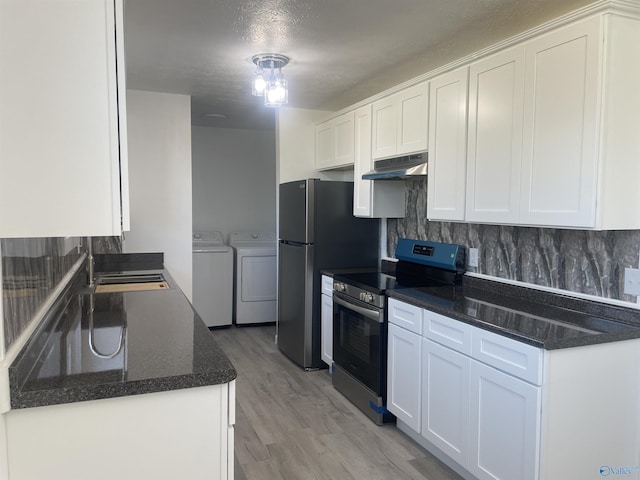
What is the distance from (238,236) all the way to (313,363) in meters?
2.37

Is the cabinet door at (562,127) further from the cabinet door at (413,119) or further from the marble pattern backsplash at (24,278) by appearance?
the marble pattern backsplash at (24,278)

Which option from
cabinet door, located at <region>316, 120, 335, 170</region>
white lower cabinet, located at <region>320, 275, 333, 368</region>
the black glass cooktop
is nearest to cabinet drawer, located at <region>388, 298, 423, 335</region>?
the black glass cooktop

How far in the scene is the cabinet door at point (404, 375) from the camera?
2648mm

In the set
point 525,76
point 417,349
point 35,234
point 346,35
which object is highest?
point 346,35

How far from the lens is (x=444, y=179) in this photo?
9.18 ft

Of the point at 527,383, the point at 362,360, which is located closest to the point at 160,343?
the point at 527,383

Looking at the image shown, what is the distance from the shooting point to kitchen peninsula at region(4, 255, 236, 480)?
124 centimetres

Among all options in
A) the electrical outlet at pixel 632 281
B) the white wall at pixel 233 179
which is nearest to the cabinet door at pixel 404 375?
the electrical outlet at pixel 632 281

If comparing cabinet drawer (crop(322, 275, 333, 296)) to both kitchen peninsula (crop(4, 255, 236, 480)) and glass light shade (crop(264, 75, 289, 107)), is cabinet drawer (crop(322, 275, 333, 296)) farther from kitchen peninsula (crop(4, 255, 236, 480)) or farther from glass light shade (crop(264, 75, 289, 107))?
kitchen peninsula (crop(4, 255, 236, 480))

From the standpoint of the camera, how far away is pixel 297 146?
4.44m

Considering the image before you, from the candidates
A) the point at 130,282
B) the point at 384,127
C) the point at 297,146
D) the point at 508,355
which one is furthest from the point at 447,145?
the point at 130,282

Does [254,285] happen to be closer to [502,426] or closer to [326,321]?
[326,321]

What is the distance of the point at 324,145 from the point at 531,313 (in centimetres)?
248

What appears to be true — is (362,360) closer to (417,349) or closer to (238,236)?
(417,349)
